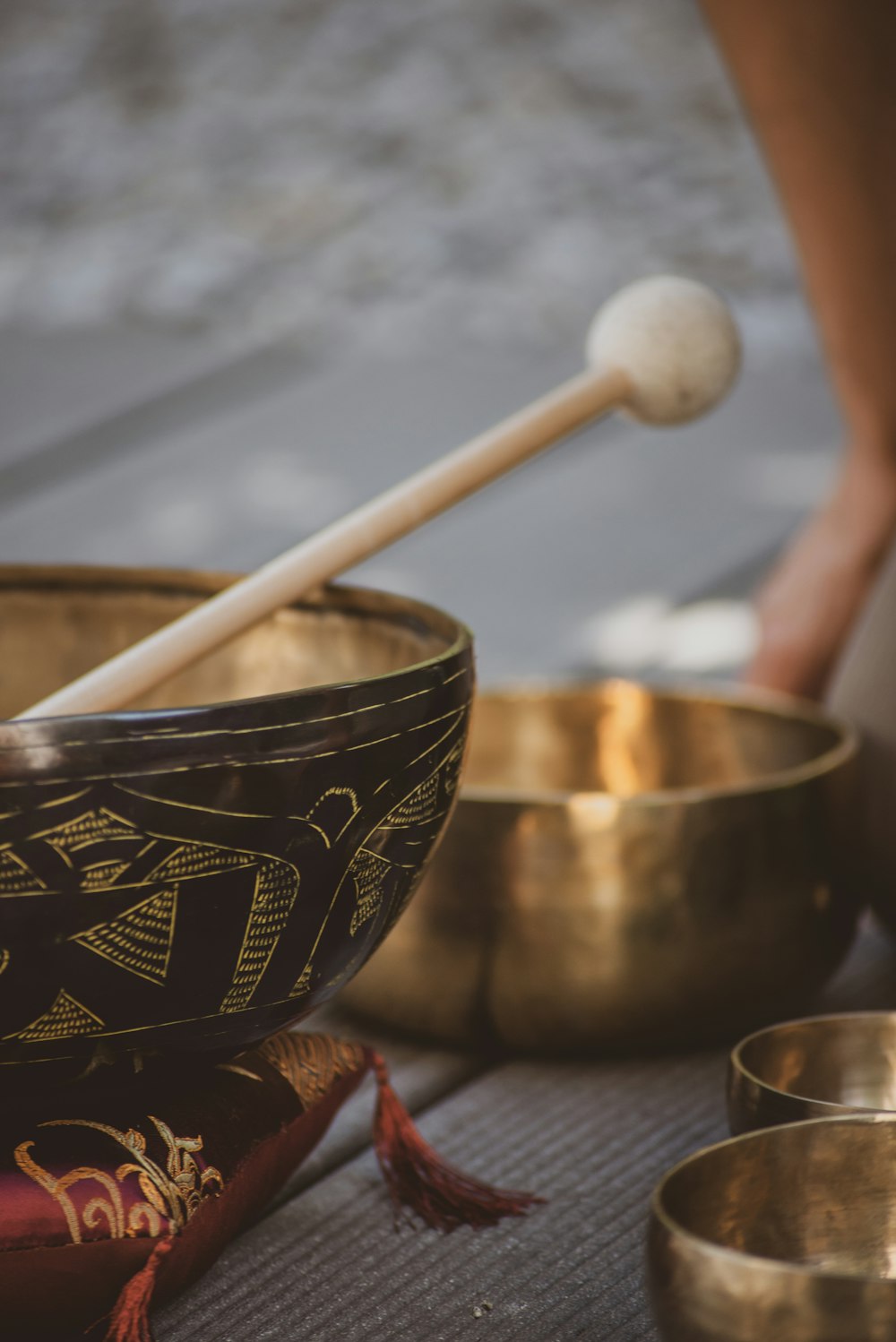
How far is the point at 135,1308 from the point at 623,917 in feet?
1.02

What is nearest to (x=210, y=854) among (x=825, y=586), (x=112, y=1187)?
(x=112, y=1187)

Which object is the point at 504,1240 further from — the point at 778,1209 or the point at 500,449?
the point at 500,449

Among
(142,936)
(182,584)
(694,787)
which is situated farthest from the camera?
(694,787)

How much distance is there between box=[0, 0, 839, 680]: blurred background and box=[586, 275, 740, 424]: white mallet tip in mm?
1296

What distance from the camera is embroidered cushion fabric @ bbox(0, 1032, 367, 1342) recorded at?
0.50 m

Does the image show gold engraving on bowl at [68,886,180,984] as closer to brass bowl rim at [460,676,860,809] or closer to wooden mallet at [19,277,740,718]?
wooden mallet at [19,277,740,718]

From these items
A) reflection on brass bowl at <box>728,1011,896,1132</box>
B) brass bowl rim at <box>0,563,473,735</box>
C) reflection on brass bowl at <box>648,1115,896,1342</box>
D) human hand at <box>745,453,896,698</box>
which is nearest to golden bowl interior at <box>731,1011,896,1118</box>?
reflection on brass bowl at <box>728,1011,896,1132</box>

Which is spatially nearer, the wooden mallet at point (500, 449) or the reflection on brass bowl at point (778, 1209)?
the reflection on brass bowl at point (778, 1209)

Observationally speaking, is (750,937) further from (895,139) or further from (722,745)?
(895,139)

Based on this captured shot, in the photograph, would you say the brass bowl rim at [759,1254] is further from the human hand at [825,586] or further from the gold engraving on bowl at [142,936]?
the human hand at [825,586]

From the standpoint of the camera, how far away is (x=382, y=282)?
3400mm

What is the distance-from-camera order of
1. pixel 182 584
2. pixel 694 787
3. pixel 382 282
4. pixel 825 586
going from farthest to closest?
pixel 382 282 → pixel 825 586 → pixel 694 787 → pixel 182 584

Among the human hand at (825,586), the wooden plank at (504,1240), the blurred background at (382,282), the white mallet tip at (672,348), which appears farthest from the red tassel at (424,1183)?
the blurred background at (382,282)

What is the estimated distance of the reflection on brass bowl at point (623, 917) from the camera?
0.73m
